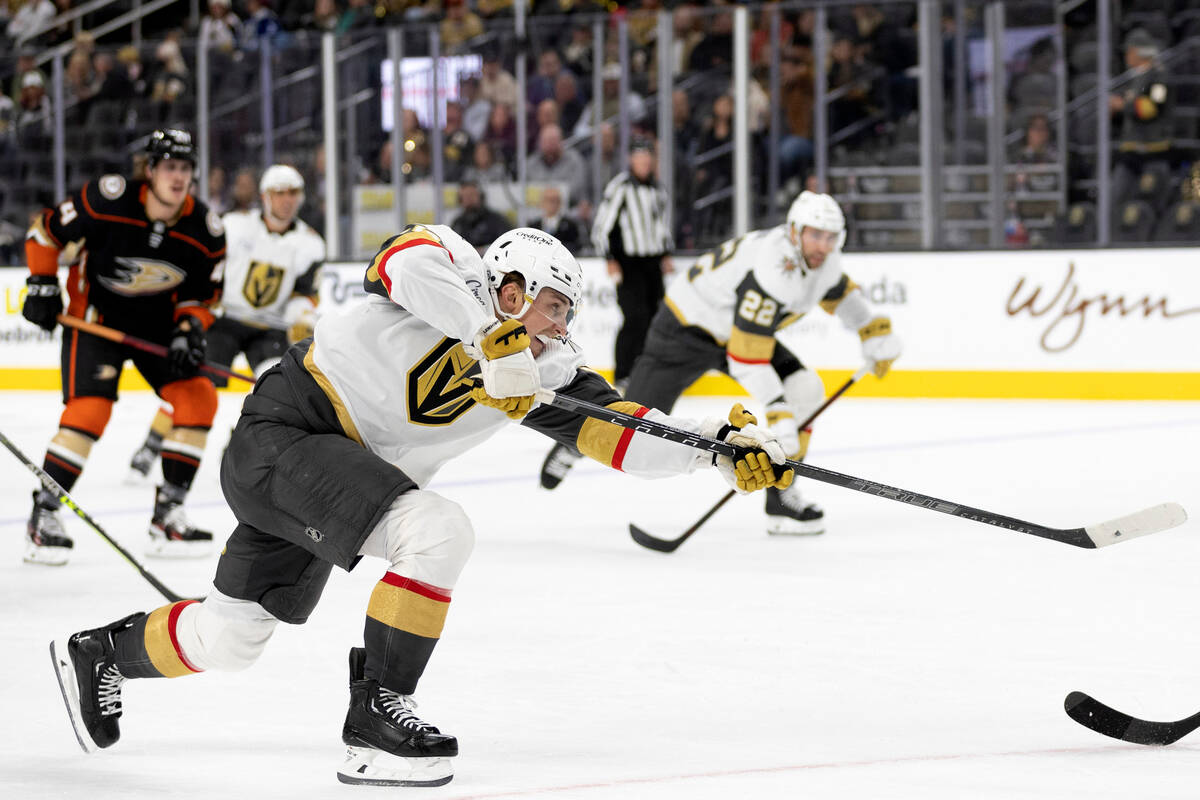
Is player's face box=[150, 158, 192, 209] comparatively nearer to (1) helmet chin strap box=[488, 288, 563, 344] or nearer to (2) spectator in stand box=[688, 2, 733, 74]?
(1) helmet chin strap box=[488, 288, 563, 344]

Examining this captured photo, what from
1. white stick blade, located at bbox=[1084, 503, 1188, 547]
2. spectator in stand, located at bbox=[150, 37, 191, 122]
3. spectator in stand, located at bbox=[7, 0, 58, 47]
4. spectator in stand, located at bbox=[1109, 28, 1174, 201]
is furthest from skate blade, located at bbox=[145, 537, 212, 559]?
spectator in stand, located at bbox=[7, 0, 58, 47]

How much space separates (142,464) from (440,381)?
3871 millimetres

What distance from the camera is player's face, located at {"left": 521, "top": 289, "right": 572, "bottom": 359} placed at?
252cm

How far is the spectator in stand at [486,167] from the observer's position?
941cm

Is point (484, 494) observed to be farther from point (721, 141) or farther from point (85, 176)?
point (85, 176)

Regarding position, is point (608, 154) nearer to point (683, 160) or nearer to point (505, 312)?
point (683, 160)

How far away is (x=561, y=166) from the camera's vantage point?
9328 millimetres

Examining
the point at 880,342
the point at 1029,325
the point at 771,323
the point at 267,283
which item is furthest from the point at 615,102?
the point at 771,323

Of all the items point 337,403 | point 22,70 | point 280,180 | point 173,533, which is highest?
point 22,70

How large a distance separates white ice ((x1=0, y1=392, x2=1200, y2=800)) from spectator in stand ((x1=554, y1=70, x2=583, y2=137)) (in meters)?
3.89

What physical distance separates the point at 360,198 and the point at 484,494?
426cm

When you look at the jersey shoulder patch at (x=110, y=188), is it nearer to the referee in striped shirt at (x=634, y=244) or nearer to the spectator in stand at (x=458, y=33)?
the referee in striped shirt at (x=634, y=244)

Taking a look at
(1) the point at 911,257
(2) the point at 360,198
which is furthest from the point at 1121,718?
(2) the point at 360,198

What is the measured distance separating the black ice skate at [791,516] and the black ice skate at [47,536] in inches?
77.5
